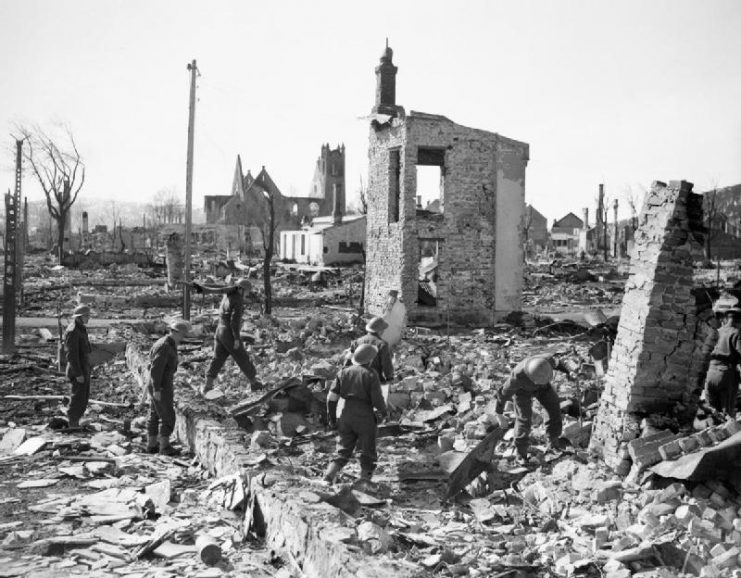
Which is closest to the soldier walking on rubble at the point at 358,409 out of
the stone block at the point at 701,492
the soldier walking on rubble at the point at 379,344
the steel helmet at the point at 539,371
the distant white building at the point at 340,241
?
the soldier walking on rubble at the point at 379,344

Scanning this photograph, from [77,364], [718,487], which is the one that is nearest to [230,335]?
[77,364]

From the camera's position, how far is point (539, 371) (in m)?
7.57

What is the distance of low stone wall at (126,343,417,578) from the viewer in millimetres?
4805

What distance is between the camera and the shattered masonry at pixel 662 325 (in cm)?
715

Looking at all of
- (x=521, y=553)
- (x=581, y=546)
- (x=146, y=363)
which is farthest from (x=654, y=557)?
(x=146, y=363)

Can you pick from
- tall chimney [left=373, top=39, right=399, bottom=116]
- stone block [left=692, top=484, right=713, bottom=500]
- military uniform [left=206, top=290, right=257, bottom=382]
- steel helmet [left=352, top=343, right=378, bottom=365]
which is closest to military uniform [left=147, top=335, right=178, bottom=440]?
military uniform [left=206, top=290, right=257, bottom=382]

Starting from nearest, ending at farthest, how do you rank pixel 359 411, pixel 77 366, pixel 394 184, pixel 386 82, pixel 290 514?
pixel 290 514
pixel 359 411
pixel 77 366
pixel 394 184
pixel 386 82

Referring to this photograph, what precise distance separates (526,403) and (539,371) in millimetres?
456

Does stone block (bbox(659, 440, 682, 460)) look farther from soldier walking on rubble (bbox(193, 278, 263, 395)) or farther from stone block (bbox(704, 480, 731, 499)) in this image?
soldier walking on rubble (bbox(193, 278, 263, 395))

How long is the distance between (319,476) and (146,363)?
18.3ft

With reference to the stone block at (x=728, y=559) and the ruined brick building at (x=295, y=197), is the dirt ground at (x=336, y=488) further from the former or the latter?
the ruined brick building at (x=295, y=197)

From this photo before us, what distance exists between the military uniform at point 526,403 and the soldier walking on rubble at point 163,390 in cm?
393

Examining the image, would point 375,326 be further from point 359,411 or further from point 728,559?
point 728,559

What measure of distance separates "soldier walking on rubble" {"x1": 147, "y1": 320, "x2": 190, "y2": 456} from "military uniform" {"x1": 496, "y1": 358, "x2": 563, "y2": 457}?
3.93 meters
